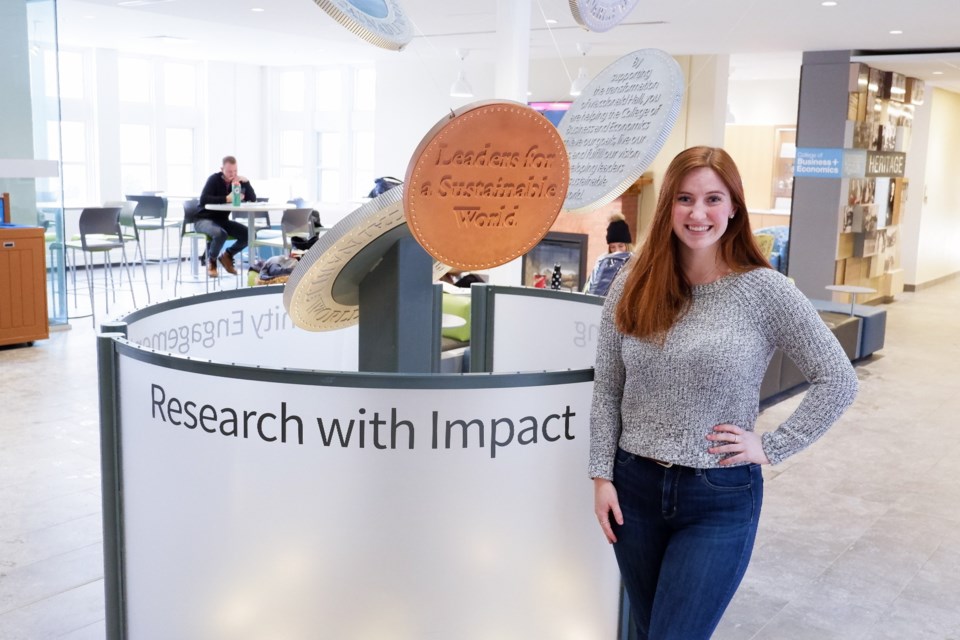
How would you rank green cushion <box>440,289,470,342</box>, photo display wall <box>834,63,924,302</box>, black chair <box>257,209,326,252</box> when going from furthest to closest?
photo display wall <box>834,63,924,302</box>, black chair <box>257,209,326,252</box>, green cushion <box>440,289,470,342</box>

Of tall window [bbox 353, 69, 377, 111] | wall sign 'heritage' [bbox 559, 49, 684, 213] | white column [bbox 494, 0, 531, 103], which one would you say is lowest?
wall sign 'heritage' [bbox 559, 49, 684, 213]

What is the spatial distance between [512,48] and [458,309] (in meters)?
1.88

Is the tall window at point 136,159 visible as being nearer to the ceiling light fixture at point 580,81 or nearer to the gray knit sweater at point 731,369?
the ceiling light fixture at point 580,81

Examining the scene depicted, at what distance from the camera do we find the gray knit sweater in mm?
1837

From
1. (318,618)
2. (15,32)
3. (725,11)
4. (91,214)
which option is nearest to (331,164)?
(91,214)

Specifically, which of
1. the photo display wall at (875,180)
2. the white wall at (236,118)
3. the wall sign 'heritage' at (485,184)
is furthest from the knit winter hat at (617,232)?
the white wall at (236,118)

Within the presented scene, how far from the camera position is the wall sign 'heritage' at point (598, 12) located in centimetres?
345

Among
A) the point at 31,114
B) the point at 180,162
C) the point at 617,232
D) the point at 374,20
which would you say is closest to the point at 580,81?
the point at 617,232

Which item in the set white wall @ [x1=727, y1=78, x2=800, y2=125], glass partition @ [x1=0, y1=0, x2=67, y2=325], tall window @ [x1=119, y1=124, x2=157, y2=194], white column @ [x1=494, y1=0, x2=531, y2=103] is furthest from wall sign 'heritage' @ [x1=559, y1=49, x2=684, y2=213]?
white wall @ [x1=727, y1=78, x2=800, y2=125]

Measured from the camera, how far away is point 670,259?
6.28ft

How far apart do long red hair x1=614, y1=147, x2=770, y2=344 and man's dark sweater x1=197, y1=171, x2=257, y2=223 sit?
933 centimetres

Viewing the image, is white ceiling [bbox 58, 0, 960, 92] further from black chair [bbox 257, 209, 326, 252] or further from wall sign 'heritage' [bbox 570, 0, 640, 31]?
wall sign 'heritage' [bbox 570, 0, 640, 31]

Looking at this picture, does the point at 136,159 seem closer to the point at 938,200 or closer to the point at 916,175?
the point at 916,175

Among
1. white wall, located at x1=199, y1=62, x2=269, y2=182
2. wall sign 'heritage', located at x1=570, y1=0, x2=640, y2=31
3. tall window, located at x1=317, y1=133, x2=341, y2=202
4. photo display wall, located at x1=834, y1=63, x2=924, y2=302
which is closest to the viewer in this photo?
wall sign 'heritage', located at x1=570, y1=0, x2=640, y2=31
